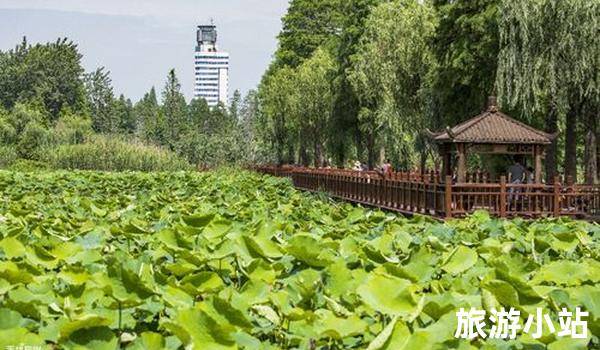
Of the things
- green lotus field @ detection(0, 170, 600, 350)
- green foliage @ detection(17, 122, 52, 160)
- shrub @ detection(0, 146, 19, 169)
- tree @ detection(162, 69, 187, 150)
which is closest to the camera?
green lotus field @ detection(0, 170, 600, 350)

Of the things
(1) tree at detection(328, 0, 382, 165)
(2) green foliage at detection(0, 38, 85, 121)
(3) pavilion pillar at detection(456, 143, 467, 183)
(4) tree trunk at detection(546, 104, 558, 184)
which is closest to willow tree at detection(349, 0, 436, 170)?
(4) tree trunk at detection(546, 104, 558, 184)

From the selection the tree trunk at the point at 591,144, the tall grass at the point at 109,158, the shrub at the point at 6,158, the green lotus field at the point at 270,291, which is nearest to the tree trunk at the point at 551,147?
the tree trunk at the point at 591,144

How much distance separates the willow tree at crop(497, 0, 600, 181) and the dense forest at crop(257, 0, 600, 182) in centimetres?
2

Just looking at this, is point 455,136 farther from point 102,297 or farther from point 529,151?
point 102,297

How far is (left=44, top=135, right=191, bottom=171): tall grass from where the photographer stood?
129ft

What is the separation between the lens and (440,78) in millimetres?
25641

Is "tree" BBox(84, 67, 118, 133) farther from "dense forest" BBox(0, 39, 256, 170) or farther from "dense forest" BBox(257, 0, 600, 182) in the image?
"dense forest" BBox(257, 0, 600, 182)

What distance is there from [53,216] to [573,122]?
58.3 feet

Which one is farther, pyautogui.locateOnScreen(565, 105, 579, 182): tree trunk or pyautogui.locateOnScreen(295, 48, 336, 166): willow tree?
pyautogui.locateOnScreen(295, 48, 336, 166): willow tree

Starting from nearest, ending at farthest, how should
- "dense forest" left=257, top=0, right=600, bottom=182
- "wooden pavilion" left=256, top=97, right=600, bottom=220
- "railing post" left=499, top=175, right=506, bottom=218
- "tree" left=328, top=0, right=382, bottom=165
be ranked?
"railing post" left=499, top=175, right=506, bottom=218
"wooden pavilion" left=256, top=97, right=600, bottom=220
"dense forest" left=257, top=0, right=600, bottom=182
"tree" left=328, top=0, right=382, bottom=165

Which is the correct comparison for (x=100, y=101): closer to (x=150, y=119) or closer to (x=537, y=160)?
(x=150, y=119)

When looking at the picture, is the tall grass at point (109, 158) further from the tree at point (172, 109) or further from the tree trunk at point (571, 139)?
the tree at point (172, 109)

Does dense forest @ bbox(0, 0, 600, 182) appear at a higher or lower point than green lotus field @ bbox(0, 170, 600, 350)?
higher

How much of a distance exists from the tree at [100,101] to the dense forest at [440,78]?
173 ft
